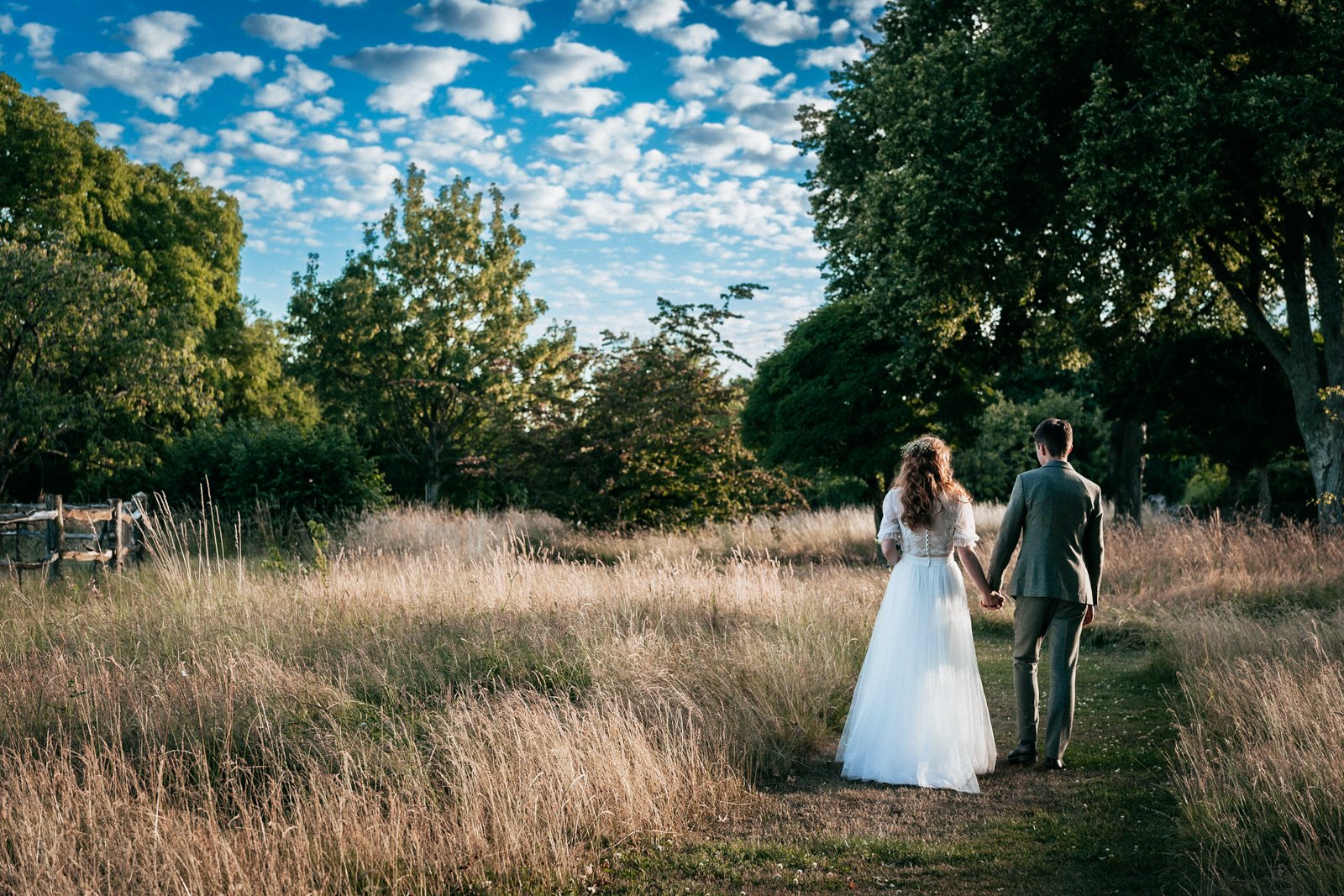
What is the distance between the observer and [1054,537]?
610 cm

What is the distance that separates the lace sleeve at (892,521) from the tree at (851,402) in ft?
37.3

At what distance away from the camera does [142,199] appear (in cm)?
2838

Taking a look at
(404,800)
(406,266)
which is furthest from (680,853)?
(406,266)

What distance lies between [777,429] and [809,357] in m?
1.60

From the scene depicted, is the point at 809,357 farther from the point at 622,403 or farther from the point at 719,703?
the point at 719,703

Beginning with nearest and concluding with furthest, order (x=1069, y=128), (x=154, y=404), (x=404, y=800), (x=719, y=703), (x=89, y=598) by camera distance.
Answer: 1. (x=404, y=800)
2. (x=719, y=703)
3. (x=89, y=598)
4. (x=1069, y=128)
5. (x=154, y=404)

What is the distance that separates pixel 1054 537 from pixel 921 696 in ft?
4.35

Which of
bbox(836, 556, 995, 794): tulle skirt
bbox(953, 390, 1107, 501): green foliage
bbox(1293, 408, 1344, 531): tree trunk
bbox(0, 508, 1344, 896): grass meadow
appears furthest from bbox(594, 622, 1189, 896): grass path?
bbox(953, 390, 1107, 501): green foliage

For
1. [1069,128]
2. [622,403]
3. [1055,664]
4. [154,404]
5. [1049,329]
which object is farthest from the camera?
[154,404]

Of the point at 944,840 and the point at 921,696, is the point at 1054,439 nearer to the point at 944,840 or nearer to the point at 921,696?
the point at 921,696

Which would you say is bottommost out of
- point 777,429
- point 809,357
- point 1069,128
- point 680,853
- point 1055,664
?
point 680,853

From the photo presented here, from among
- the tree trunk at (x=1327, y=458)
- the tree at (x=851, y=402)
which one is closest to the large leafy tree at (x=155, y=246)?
the tree at (x=851, y=402)

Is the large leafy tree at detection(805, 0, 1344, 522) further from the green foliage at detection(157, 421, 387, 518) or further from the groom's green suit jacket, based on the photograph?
the green foliage at detection(157, 421, 387, 518)

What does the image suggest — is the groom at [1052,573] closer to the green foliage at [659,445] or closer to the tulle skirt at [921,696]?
the tulle skirt at [921,696]
